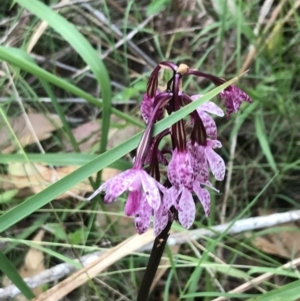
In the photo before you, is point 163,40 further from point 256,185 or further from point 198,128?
point 198,128

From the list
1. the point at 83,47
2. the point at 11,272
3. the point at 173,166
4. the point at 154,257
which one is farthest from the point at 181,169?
the point at 83,47

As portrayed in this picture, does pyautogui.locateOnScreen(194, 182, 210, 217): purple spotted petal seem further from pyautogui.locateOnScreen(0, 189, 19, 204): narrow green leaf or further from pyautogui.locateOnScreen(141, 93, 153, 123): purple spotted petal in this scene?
pyautogui.locateOnScreen(0, 189, 19, 204): narrow green leaf

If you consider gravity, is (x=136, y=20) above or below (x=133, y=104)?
above

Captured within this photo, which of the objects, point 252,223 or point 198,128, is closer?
point 198,128

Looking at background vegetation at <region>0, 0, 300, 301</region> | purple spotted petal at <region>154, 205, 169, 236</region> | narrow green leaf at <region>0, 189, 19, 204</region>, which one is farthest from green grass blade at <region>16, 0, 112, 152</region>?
purple spotted petal at <region>154, 205, 169, 236</region>

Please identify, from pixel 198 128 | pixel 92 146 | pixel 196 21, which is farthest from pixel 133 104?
pixel 198 128

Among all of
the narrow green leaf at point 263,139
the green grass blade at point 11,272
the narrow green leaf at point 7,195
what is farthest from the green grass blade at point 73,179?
the narrow green leaf at point 263,139
